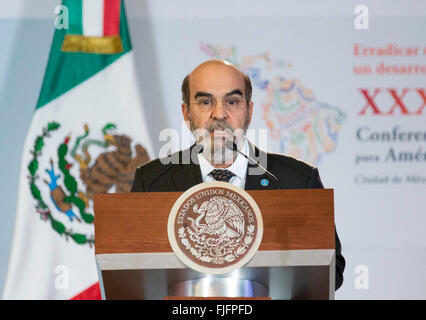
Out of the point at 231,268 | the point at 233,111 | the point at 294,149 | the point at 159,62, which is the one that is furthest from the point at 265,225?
the point at 159,62

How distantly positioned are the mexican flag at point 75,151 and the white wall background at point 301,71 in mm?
72

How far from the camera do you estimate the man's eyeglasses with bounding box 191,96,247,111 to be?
271cm

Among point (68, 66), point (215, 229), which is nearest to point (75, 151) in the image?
point (68, 66)

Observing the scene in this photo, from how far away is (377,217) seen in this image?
371 centimetres

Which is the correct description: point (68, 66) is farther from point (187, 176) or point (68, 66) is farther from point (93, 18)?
point (187, 176)

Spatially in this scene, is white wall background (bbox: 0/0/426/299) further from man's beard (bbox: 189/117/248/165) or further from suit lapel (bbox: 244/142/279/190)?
suit lapel (bbox: 244/142/279/190)

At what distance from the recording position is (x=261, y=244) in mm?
1735

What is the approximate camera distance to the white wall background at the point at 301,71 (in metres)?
3.70

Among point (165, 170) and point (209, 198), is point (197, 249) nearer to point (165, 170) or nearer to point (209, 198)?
point (209, 198)

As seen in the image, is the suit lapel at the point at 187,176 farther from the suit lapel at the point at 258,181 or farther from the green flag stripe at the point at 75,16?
the green flag stripe at the point at 75,16

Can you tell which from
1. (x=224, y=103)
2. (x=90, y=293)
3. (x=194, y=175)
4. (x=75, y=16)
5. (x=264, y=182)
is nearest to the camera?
(x=264, y=182)

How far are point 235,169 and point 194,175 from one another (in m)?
0.17

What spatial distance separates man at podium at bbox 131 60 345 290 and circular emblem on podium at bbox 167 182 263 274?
722 mm

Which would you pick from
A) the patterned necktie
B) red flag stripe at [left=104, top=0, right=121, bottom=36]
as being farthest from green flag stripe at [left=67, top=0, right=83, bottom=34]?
the patterned necktie
